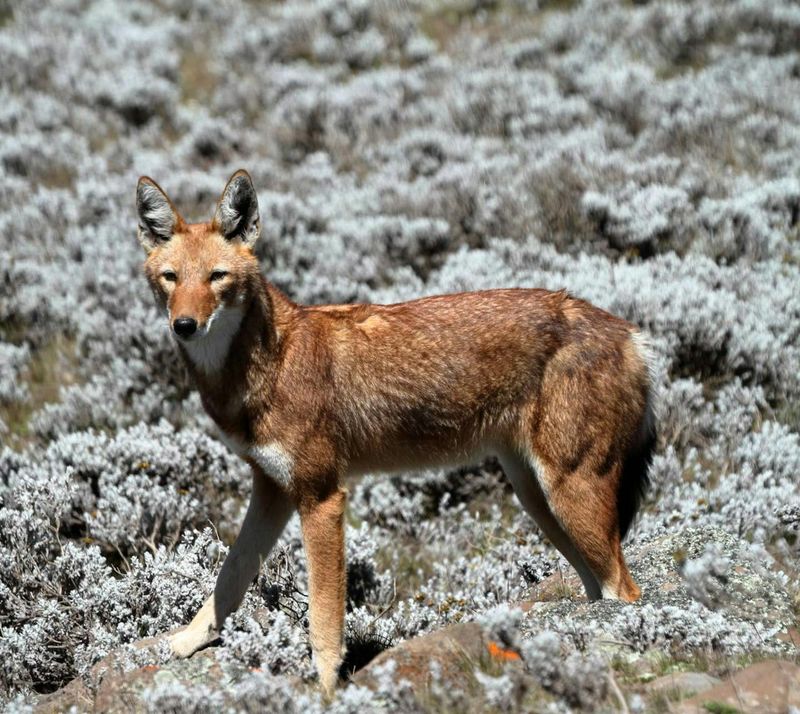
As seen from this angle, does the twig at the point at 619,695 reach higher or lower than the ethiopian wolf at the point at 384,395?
lower

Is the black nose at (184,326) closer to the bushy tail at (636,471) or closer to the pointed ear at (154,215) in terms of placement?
the pointed ear at (154,215)

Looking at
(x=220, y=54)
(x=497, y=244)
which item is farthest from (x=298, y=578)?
(x=220, y=54)

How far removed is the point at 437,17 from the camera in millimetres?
14281

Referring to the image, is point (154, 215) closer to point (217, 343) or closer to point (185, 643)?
point (217, 343)

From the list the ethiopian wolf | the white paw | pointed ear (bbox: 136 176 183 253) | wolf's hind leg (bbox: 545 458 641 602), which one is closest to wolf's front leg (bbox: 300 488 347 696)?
the ethiopian wolf

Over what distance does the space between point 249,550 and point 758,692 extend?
7.59 ft

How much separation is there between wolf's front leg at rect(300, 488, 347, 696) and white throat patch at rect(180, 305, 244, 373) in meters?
0.77

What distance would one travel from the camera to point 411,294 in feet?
25.8

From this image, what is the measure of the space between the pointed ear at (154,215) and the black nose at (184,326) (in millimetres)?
700

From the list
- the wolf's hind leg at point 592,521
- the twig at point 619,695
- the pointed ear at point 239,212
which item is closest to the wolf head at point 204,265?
the pointed ear at point 239,212

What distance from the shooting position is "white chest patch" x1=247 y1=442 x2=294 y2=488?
13.5 ft

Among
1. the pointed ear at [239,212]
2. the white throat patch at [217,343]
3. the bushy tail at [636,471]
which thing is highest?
the pointed ear at [239,212]

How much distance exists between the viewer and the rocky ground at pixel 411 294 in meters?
3.76

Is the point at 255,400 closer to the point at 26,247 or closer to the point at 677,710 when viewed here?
the point at 677,710
